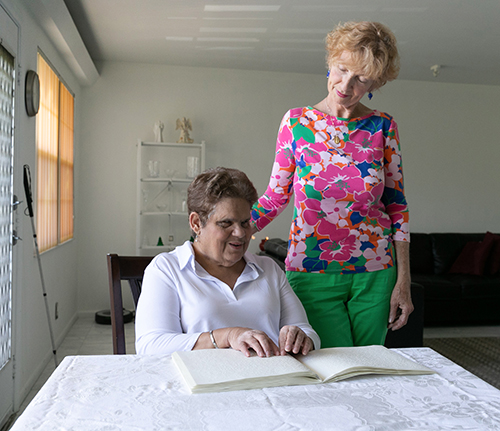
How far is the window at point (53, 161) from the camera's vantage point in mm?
3387

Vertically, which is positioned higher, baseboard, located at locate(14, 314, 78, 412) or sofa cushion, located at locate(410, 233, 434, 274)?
sofa cushion, located at locate(410, 233, 434, 274)

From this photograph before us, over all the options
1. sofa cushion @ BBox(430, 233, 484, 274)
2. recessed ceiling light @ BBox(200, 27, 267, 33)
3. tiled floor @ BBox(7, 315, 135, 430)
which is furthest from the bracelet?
sofa cushion @ BBox(430, 233, 484, 274)

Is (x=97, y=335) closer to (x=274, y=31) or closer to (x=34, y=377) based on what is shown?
(x=34, y=377)

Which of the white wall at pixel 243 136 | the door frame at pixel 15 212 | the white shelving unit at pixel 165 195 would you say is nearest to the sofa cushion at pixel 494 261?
the white wall at pixel 243 136

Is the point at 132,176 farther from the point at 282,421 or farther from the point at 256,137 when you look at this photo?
the point at 282,421

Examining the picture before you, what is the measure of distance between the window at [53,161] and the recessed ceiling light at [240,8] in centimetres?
128

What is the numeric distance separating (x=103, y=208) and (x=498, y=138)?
4.70m

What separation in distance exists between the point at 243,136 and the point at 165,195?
1070mm

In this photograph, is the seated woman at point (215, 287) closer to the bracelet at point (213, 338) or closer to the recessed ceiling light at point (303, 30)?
the bracelet at point (213, 338)

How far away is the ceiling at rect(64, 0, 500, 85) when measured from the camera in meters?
3.49

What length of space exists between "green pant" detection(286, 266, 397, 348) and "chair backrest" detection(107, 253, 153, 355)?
54cm

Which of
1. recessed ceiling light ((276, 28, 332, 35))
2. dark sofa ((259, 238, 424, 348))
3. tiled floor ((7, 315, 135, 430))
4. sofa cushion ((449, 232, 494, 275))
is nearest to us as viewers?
dark sofa ((259, 238, 424, 348))

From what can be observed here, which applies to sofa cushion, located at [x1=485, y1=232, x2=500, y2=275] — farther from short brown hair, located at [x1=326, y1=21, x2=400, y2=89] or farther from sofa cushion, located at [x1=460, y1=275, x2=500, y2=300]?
short brown hair, located at [x1=326, y1=21, x2=400, y2=89]

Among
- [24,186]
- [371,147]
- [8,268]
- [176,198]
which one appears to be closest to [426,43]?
[176,198]
